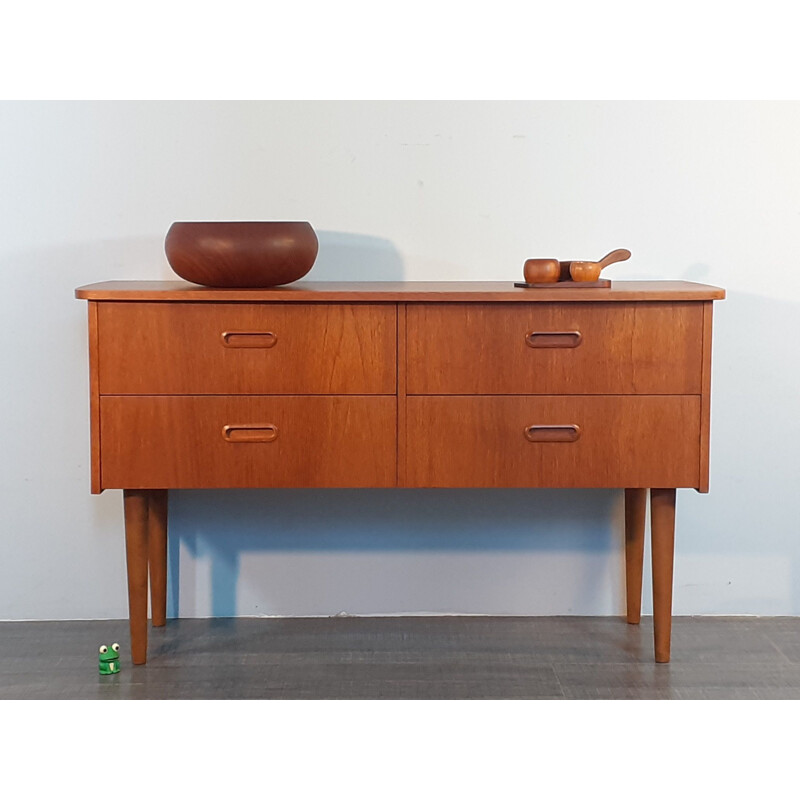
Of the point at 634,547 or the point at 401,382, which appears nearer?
the point at 401,382

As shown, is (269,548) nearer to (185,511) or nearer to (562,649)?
(185,511)

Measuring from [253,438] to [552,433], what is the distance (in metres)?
0.64

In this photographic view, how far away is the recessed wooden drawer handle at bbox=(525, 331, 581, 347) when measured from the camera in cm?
244

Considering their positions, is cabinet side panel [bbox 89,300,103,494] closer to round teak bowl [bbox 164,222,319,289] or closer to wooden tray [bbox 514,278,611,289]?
round teak bowl [bbox 164,222,319,289]

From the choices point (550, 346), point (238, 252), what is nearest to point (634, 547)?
point (550, 346)

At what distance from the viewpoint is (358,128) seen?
111 inches

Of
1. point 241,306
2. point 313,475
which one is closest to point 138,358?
point 241,306

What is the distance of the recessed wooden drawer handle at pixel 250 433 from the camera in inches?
96.7

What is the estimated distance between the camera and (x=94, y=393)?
2.45 m

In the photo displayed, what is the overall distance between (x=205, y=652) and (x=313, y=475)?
547 millimetres

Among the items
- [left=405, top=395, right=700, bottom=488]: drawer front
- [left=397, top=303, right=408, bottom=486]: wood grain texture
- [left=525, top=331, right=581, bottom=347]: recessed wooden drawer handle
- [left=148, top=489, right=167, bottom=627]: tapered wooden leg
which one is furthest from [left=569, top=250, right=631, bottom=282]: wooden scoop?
[left=148, top=489, right=167, bottom=627]: tapered wooden leg

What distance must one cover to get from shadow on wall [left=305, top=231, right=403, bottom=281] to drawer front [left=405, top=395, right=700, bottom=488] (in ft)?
1.74

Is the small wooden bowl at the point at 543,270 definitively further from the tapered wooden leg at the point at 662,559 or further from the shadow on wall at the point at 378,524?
the shadow on wall at the point at 378,524

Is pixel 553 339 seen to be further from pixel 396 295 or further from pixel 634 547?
pixel 634 547
